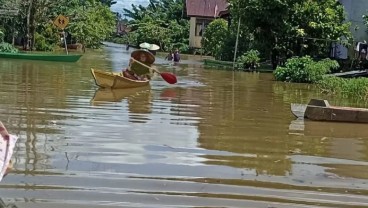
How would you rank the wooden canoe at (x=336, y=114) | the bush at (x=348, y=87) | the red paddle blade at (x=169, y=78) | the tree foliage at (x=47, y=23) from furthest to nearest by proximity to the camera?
the tree foliage at (x=47, y=23) → the red paddle blade at (x=169, y=78) → the bush at (x=348, y=87) → the wooden canoe at (x=336, y=114)

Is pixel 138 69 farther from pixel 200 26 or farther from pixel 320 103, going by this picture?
pixel 200 26

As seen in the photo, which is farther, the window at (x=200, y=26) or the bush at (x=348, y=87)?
the window at (x=200, y=26)

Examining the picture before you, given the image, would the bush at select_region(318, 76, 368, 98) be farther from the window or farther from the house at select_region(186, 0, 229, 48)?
the window

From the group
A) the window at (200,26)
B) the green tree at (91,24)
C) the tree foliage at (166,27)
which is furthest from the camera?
the tree foliage at (166,27)

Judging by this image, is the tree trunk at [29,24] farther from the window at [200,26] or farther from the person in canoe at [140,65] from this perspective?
the person in canoe at [140,65]

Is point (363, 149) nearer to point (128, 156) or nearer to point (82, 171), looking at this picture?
point (128, 156)

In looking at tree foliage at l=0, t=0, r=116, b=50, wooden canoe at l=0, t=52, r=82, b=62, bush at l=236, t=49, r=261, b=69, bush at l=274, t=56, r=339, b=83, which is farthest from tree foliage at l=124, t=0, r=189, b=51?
bush at l=274, t=56, r=339, b=83

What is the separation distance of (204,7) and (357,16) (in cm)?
2826

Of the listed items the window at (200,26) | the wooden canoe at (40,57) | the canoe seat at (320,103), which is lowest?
the canoe seat at (320,103)

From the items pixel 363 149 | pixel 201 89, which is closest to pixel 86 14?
pixel 201 89

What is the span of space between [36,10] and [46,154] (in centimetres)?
3424

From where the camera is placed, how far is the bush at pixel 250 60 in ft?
103

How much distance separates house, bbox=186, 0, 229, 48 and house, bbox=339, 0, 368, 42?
85.2 ft

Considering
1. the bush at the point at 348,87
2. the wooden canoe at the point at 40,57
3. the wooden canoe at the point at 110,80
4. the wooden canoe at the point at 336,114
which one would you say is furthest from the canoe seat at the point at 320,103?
the wooden canoe at the point at 40,57
